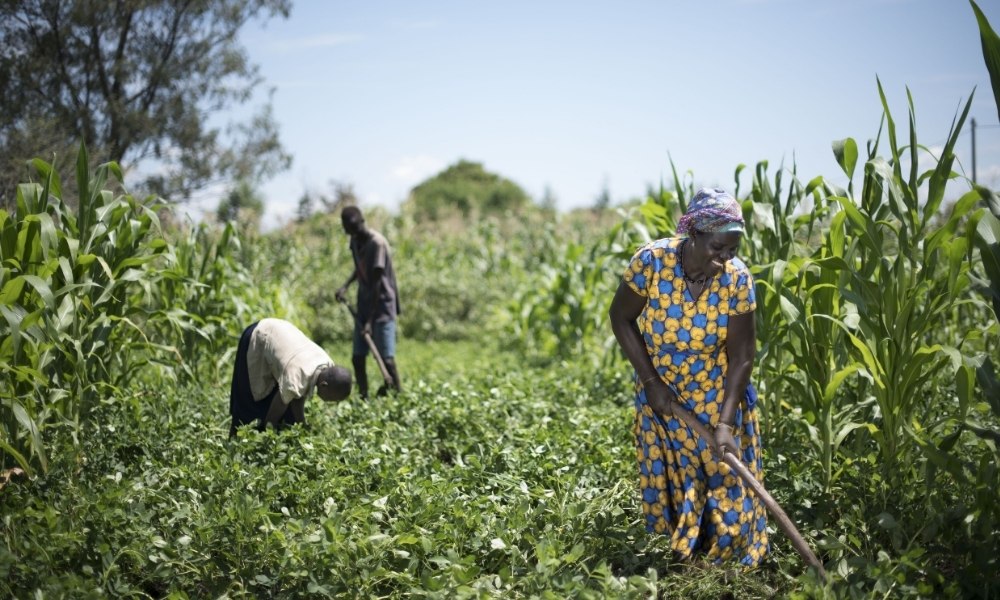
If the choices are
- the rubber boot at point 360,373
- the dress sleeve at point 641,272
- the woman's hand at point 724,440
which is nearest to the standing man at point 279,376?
the dress sleeve at point 641,272

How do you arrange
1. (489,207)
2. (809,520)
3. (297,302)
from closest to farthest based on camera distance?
(809,520)
(297,302)
(489,207)

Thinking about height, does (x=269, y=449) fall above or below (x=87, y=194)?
below

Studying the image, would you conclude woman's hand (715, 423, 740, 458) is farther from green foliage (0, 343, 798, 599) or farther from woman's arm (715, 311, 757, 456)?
green foliage (0, 343, 798, 599)

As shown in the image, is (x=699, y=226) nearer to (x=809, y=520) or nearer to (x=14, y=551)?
(x=809, y=520)

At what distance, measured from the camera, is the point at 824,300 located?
387cm

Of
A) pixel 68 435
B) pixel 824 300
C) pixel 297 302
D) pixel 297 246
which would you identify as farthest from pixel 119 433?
pixel 297 246

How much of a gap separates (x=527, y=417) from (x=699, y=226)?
2665 mm

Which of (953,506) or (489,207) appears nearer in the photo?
(953,506)

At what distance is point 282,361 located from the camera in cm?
→ 430

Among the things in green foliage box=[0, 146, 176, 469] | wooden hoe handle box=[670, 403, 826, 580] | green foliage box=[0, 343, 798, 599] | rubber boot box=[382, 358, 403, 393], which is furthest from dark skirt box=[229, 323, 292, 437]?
wooden hoe handle box=[670, 403, 826, 580]

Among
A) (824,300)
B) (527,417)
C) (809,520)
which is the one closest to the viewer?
(809,520)

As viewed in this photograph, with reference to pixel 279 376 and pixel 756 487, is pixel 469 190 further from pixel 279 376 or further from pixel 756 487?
pixel 756 487

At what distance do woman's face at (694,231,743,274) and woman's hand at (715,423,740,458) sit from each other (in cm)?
62

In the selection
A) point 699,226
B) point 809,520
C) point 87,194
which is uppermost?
point 87,194
